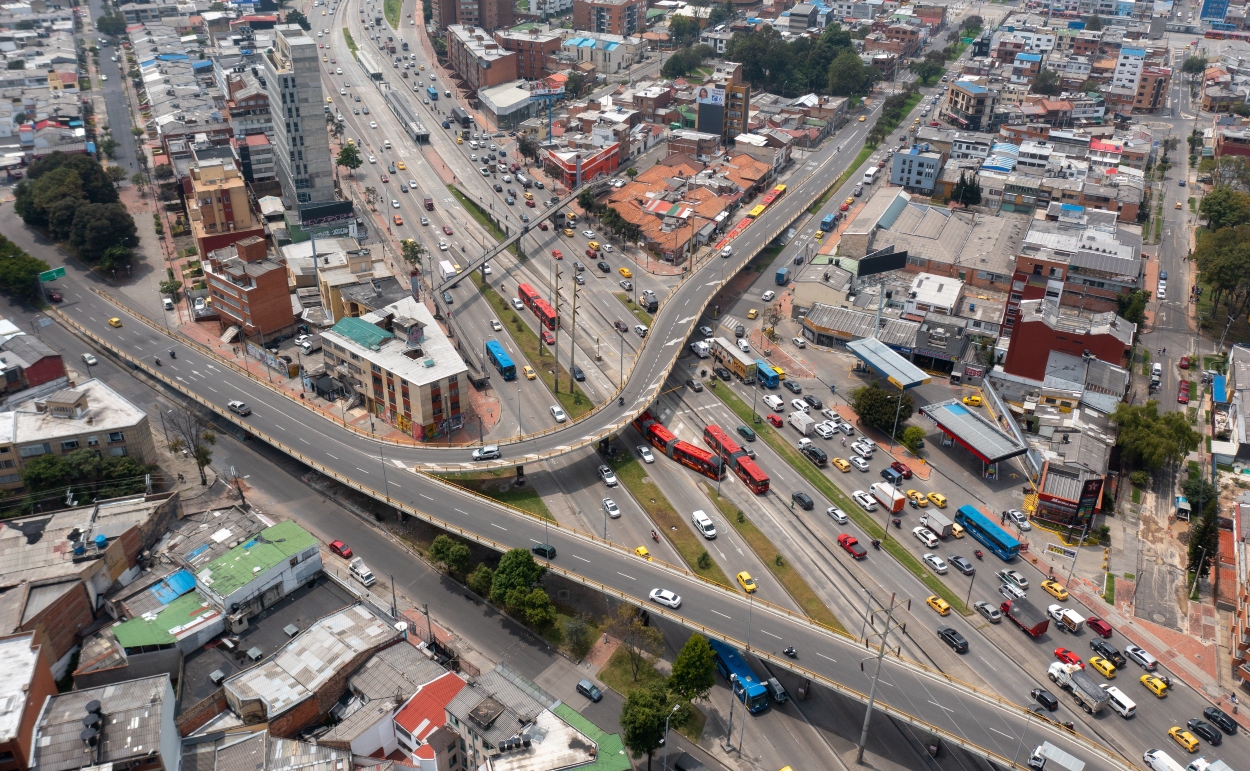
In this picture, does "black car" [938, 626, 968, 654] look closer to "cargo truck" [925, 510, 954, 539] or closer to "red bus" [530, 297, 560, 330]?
"cargo truck" [925, 510, 954, 539]

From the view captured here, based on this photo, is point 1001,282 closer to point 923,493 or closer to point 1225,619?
point 923,493

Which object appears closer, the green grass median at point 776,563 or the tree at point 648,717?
the tree at point 648,717

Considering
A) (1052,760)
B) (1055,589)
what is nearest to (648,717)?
(1052,760)

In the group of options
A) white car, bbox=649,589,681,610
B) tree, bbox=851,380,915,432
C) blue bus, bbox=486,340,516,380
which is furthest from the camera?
blue bus, bbox=486,340,516,380

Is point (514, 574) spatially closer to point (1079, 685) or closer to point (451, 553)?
point (451, 553)

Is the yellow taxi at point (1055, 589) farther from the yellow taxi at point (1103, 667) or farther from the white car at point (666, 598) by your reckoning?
the white car at point (666, 598)

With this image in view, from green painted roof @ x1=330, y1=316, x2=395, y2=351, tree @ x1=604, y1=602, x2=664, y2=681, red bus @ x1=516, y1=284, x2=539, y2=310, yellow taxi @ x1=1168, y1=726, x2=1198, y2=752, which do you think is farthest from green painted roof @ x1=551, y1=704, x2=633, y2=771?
red bus @ x1=516, y1=284, x2=539, y2=310

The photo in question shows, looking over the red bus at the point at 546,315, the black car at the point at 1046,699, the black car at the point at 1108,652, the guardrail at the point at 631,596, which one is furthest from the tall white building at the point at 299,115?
the black car at the point at 1108,652
